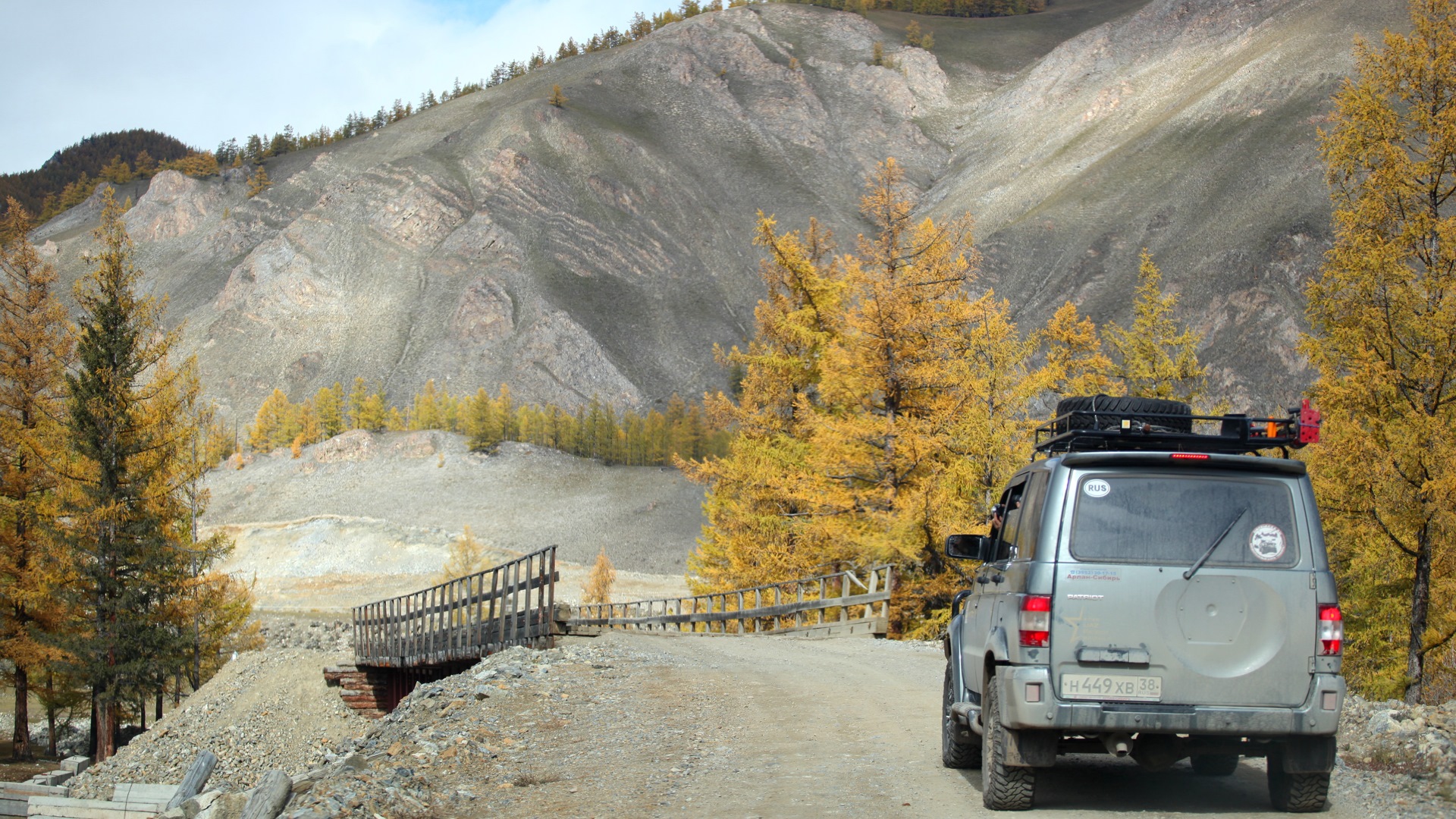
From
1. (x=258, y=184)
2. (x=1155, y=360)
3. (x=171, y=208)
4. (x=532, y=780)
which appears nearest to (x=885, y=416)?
(x=1155, y=360)

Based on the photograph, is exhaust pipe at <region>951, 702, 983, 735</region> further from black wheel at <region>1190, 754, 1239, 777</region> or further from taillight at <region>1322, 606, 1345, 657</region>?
taillight at <region>1322, 606, 1345, 657</region>

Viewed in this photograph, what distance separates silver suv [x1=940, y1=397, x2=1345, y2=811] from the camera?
585 cm

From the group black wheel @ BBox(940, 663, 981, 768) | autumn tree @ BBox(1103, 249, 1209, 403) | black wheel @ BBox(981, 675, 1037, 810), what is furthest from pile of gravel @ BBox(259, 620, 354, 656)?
black wheel @ BBox(981, 675, 1037, 810)

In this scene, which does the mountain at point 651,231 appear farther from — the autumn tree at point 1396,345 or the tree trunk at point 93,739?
the tree trunk at point 93,739

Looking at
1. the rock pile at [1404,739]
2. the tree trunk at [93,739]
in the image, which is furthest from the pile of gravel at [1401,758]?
the tree trunk at [93,739]

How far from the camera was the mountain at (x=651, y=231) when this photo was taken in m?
112

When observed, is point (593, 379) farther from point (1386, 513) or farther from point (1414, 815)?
point (1414, 815)

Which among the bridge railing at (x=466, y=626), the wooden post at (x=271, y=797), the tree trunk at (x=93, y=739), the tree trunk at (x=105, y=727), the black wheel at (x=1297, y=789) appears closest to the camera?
the black wheel at (x=1297, y=789)

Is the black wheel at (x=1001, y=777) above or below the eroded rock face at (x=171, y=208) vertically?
below

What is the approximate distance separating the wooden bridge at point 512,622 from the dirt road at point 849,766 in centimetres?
432

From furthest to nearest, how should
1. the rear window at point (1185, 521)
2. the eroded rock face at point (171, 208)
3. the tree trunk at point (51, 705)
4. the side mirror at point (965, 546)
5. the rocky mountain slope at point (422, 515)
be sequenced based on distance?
1. the eroded rock face at point (171, 208)
2. the rocky mountain slope at point (422, 515)
3. the tree trunk at point (51, 705)
4. the side mirror at point (965, 546)
5. the rear window at point (1185, 521)

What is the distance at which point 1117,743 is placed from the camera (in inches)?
237

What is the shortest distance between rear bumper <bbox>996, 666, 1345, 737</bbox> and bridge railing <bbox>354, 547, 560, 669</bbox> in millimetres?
11059

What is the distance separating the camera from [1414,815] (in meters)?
6.27
